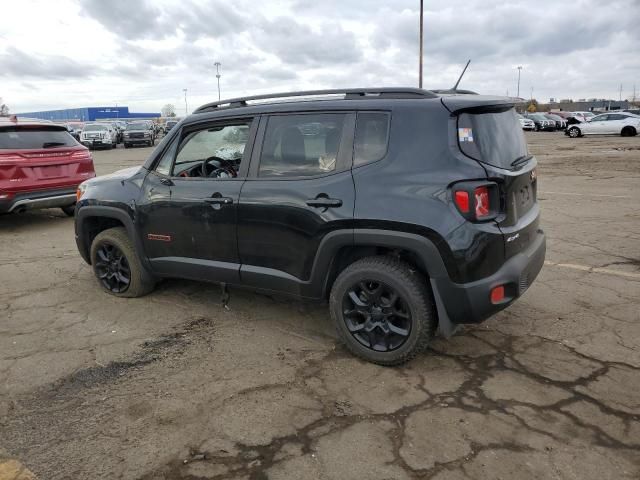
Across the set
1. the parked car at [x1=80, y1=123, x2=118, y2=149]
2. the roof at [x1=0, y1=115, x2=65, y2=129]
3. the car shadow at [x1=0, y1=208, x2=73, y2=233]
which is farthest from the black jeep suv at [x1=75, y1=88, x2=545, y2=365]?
the parked car at [x1=80, y1=123, x2=118, y2=149]

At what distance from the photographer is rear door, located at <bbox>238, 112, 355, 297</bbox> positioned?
11.7ft

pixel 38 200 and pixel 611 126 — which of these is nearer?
pixel 38 200

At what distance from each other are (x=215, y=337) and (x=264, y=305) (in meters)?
0.73

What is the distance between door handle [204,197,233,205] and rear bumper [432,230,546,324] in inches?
65.8

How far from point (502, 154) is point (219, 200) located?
2070mm

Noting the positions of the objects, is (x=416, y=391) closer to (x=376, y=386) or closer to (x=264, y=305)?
(x=376, y=386)

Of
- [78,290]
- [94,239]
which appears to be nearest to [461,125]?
[94,239]

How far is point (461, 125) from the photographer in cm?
327

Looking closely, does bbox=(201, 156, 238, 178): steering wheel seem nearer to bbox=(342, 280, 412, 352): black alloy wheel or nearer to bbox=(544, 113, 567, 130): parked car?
bbox=(342, 280, 412, 352): black alloy wheel

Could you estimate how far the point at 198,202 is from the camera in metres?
4.18

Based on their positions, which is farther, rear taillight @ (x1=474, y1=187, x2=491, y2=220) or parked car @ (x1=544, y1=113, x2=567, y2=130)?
parked car @ (x1=544, y1=113, x2=567, y2=130)

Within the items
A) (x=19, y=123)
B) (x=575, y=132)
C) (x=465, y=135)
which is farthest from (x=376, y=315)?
(x=575, y=132)

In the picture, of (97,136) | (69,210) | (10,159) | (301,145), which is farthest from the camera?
(97,136)

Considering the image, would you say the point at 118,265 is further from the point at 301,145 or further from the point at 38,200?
the point at 38,200
